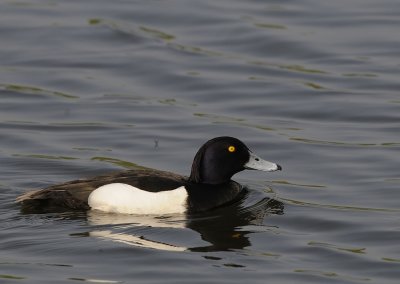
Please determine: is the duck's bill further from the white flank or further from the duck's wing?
the white flank

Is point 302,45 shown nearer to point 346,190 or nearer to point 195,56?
point 195,56

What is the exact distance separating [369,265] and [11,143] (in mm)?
6025

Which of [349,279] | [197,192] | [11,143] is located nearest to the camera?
[349,279]

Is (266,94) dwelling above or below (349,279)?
above

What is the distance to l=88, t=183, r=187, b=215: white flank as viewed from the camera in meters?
13.6

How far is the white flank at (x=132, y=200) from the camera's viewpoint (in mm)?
13648

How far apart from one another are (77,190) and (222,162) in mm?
1623

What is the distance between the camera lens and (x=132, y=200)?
1370 cm

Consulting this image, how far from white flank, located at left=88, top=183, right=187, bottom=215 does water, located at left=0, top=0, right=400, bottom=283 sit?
0.63ft

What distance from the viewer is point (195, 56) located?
816 inches

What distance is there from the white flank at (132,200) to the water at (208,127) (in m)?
0.19

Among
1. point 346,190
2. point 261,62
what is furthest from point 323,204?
point 261,62

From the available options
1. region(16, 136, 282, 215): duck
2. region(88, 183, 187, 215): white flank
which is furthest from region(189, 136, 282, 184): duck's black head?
region(88, 183, 187, 215): white flank

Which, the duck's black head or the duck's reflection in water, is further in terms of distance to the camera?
the duck's black head
